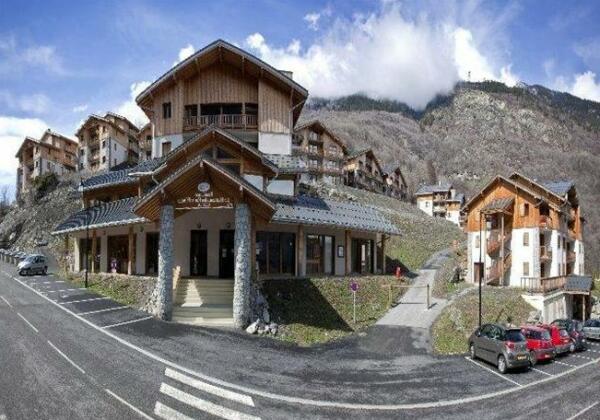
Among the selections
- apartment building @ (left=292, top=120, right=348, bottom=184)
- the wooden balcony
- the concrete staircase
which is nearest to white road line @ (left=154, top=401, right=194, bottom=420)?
the concrete staircase

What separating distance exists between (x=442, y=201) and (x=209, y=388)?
344 feet

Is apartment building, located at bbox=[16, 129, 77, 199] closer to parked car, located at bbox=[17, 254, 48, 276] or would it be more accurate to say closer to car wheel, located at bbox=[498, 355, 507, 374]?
parked car, located at bbox=[17, 254, 48, 276]

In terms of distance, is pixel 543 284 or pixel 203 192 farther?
pixel 543 284

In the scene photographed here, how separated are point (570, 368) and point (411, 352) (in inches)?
271

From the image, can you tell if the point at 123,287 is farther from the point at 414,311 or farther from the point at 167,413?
the point at 414,311

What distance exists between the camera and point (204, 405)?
1366cm

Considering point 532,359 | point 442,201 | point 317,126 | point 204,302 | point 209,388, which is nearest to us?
point 209,388

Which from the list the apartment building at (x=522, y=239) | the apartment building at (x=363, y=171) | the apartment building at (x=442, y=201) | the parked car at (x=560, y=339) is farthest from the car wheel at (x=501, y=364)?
the apartment building at (x=442, y=201)

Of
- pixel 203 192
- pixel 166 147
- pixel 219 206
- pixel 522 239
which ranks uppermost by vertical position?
pixel 166 147

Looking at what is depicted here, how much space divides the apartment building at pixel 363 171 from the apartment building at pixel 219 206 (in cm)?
5854

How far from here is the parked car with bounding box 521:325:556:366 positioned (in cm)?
2131

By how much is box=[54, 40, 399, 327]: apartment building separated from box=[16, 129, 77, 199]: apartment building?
65.6 metres

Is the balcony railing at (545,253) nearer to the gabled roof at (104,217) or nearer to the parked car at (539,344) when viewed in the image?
the parked car at (539,344)

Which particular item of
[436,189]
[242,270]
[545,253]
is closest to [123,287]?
[242,270]
